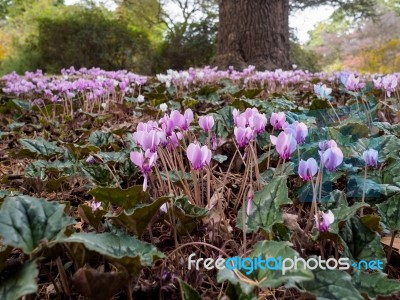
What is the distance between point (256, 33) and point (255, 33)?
18mm

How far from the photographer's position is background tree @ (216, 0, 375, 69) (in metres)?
7.43

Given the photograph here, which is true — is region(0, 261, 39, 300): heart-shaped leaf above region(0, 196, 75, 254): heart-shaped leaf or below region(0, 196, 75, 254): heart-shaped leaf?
below

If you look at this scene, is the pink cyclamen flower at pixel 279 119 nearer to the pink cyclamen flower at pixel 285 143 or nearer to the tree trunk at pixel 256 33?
the pink cyclamen flower at pixel 285 143

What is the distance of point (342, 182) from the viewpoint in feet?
5.91

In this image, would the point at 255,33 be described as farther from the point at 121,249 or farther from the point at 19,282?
the point at 19,282

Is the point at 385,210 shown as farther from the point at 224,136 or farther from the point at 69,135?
the point at 69,135

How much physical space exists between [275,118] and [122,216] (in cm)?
74

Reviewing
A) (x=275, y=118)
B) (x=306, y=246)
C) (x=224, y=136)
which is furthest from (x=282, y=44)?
(x=306, y=246)

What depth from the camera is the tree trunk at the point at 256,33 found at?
7.42 meters

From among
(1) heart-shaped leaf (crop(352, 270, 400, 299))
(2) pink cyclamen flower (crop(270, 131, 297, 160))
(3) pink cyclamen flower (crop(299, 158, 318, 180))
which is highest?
(2) pink cyclamen flower (crop(270, 131, 297, 160))

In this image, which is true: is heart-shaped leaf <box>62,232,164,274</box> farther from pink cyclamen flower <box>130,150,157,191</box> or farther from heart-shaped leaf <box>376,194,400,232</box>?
heart-shaped leaf <box>376,194,400,232</box>

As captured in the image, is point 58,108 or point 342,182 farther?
point 58,108

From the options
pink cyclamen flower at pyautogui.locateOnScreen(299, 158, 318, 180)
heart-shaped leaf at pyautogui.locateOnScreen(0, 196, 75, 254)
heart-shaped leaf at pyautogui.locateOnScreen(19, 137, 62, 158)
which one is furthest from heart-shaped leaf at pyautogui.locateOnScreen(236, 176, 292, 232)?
heart-shaped leaf at pyautogui.locateOnScreen(19, 137, 62, 158)

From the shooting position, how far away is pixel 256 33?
24.6 ft
